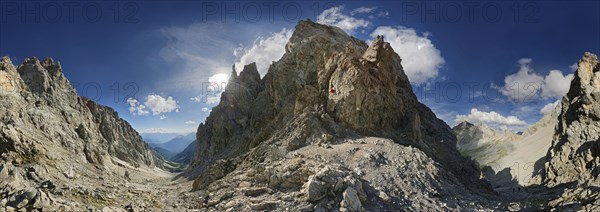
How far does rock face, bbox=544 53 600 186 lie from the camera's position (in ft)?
180

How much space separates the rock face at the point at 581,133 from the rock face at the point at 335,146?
12920mm

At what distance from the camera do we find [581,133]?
62531 mm

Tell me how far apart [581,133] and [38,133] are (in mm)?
90110

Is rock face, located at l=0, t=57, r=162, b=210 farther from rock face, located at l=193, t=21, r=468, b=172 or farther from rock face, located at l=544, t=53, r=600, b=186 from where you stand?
rock face, located at l=544, t=53, r=600, b=186

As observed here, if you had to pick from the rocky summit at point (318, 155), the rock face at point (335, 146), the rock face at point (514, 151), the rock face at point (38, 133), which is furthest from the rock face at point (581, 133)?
the rock face at point (38, 133)

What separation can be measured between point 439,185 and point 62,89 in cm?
10149

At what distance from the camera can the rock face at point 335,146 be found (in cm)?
3450

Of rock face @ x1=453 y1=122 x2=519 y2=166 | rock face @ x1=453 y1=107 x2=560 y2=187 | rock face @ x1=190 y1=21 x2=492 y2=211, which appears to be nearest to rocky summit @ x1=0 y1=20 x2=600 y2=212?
rock face @ x1=190 y1=21 x2=492 y2=211

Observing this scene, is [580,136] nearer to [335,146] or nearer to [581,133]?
[581,133]

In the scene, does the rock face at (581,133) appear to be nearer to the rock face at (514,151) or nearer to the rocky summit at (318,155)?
the rocky summit at (318,155)

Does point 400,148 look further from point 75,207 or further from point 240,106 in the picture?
point 240,106

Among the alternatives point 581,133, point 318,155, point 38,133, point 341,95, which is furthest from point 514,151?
point 38,133

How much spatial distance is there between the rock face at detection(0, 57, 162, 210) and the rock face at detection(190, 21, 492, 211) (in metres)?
16.3

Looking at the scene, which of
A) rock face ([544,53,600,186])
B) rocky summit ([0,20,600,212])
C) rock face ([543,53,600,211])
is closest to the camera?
rocky summit ([0,20,600,212])
